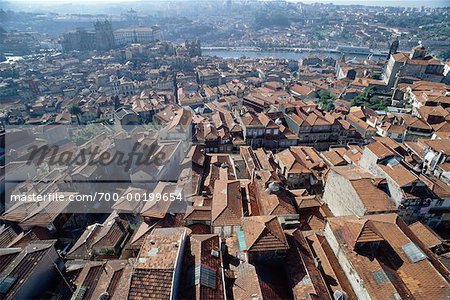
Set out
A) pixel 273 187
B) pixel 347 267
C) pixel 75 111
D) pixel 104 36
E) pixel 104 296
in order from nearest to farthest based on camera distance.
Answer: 1. pixel 104 296
2. pixel 347 267
3. pixel 273 187
4. pixel 75 111
5. pixel 104 36

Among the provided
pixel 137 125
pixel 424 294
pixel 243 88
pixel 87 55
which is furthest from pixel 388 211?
pixel 87 55

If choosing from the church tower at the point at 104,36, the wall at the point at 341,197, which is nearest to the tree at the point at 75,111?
the wall at the point at 341,197

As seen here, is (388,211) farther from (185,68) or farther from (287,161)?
(185,68)

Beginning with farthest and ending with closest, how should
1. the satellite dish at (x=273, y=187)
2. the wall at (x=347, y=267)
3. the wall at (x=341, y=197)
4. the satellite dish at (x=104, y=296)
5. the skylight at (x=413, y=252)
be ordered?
1. the satellite dish at (x=273, y=187)
2. the wall at (x=341, y=197)
3. the skylight at (x=413, y=252)
4. the wall at (x=347, y=267)
5. the satellite dish at (x=104, y=296)

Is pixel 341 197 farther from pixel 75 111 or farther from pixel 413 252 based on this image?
pixel 75 111

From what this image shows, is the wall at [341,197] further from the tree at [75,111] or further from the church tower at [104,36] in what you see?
the church tower at [104,36]

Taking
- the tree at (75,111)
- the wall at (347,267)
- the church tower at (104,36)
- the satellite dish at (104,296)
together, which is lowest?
the tree at (75,111)

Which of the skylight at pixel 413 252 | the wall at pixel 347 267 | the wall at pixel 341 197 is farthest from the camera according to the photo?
the wall at pixel 341 197

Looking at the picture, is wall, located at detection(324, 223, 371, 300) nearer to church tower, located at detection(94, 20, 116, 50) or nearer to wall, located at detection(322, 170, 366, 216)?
wall, located at detection(322, 170, 366, 216)

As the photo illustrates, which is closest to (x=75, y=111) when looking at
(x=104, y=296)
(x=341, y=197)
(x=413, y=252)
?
(x=104, y=296)

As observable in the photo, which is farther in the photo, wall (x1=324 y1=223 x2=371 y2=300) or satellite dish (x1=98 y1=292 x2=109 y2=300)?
wall (x1=324 y1=223 x2=371 y2=300)

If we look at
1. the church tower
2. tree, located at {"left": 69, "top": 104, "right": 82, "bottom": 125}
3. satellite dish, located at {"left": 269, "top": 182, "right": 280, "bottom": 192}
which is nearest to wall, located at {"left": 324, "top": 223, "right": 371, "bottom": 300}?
satellite dish, located at {"left": 269, "top": 182, "right": 280, "bottom": 192}
